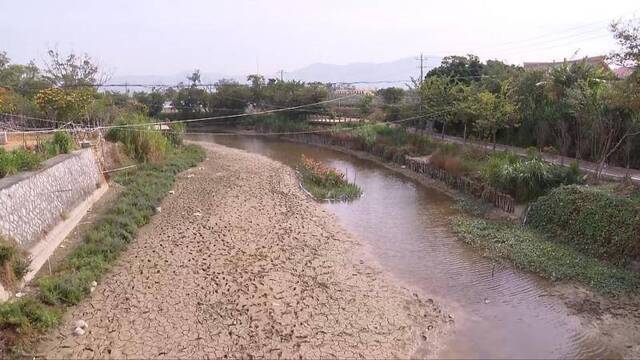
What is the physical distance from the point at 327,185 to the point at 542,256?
12.2 metres

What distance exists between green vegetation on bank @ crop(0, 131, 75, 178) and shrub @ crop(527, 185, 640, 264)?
16.9 meters

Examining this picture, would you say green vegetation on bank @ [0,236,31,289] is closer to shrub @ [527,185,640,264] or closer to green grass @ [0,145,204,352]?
green grass @ [0,145,204,352]

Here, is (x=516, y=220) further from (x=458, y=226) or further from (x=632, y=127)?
(x=632, y=127)

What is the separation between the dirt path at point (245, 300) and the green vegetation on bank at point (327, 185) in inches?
185

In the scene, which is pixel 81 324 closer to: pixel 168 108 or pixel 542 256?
pixel 542 256

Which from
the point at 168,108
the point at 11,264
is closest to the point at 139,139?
the point at 11,264

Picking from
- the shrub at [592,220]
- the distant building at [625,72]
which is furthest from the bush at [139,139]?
the distant building at [625,72]

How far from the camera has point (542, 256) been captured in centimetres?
1440

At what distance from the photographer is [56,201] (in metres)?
15.5

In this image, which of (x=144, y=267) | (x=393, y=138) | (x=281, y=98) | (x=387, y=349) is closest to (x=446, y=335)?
(x=387, y=349)

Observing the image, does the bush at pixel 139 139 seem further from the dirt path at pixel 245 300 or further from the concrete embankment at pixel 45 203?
the dirt path at pixel 245 300

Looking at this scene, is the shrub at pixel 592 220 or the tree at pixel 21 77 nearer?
the shrub at pixel 592 220

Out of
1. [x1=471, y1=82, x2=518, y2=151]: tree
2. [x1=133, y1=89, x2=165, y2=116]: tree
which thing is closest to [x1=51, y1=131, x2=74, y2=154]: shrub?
[x1=471, y1=82, x2=518, y2=151]: tree

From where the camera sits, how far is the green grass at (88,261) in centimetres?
976
